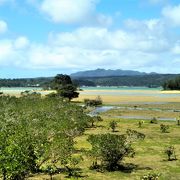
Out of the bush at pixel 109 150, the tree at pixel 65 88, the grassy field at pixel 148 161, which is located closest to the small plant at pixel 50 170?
the grassy field at pixel 148 161

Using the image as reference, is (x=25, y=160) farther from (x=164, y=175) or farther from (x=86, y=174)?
(x=164, y=175)

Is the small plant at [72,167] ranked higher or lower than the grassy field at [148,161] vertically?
higher

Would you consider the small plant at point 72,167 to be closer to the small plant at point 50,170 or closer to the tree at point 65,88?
the small plant at point 50,170

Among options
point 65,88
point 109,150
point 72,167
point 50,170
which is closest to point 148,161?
point 109,150

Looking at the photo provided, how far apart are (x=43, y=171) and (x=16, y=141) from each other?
8.31 m

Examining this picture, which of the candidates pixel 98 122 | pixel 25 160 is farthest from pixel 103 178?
pixel 98 122

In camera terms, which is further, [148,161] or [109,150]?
[148,161]

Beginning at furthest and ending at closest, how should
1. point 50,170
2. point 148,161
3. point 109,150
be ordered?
1. point 148,161
2. point 109,150
3. point 50,170

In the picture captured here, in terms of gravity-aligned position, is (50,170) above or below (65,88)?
below

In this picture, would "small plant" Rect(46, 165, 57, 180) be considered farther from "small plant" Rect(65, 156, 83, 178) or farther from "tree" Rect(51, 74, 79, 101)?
"tree" Rect(51, 74, 79, 101)

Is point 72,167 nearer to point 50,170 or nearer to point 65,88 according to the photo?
point 50,170

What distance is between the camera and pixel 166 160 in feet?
148

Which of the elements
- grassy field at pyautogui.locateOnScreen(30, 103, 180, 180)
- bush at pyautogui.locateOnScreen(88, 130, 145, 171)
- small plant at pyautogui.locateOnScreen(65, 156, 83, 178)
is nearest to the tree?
grassy field at pyautogui.locateOnScreen(30, 103, 180, 180)

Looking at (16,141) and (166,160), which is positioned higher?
(16,141)
